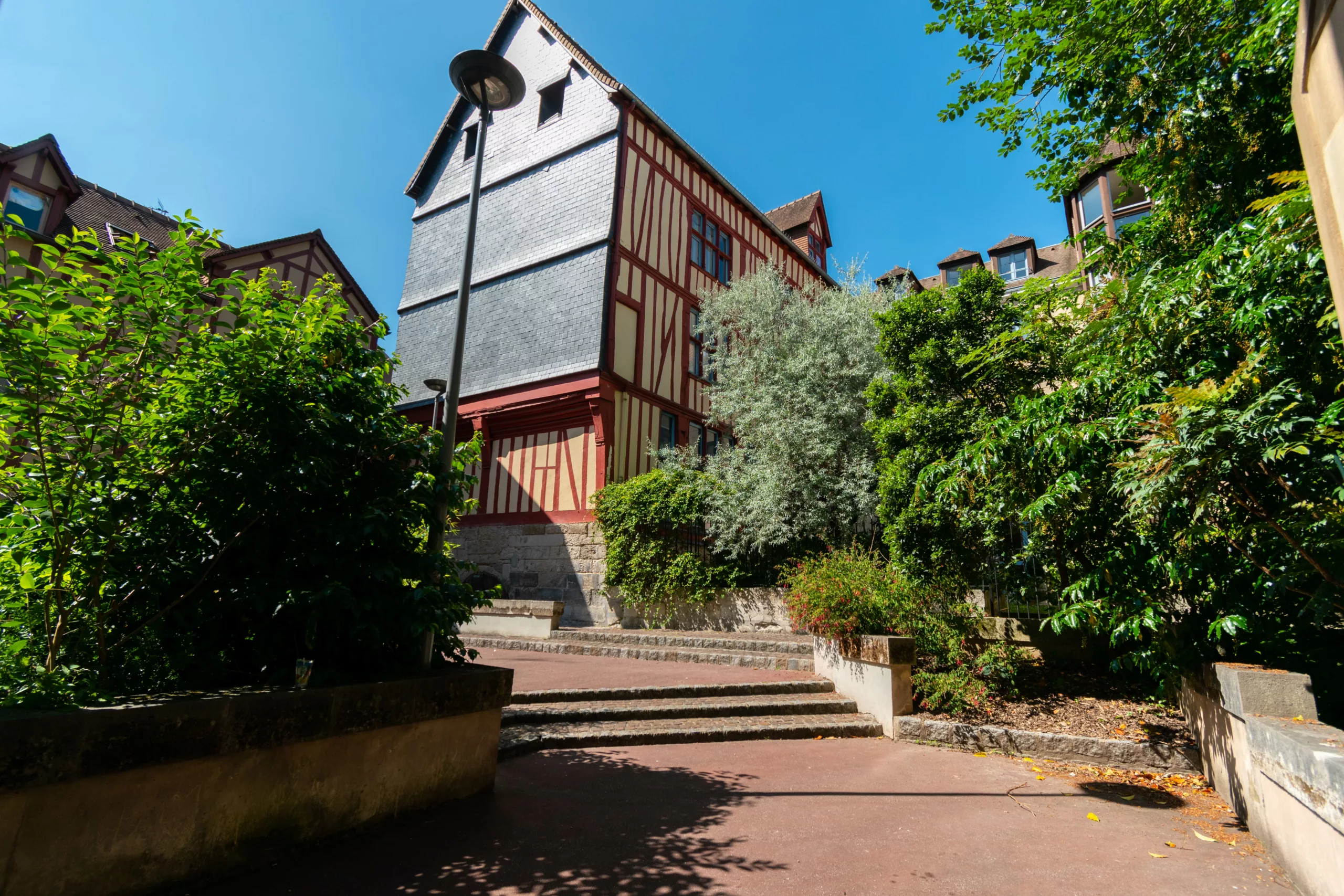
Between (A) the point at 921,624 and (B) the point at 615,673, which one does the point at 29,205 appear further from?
(A) the point at 921,624

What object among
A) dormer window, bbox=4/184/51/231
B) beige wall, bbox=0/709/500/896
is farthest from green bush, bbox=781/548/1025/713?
dormer window, bbox=4/184/51/231

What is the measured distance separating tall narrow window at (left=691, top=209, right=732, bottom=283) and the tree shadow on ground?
44.8 ft

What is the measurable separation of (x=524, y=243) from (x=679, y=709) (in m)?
12.2

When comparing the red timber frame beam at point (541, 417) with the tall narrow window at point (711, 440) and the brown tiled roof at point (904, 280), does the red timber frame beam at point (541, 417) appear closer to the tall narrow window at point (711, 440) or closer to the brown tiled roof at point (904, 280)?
the tall narrow window at point (711, 440)

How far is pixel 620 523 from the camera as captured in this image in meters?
12.1

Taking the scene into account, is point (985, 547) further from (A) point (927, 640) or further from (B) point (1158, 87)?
(B) point (1158, 87)

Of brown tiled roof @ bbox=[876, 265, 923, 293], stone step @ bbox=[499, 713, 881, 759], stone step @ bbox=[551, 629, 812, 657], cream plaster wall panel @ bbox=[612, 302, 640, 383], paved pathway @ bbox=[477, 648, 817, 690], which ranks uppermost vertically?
brown tiled roof @ bbox=[876, 265, 923, 293]

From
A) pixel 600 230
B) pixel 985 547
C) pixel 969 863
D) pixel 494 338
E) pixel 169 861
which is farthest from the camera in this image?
pixel 494 338

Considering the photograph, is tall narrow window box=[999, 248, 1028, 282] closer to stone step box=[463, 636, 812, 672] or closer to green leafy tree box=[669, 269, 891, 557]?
green leafy tree box=[669, 269, 891, 557]

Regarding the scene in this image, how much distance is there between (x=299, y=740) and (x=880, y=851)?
2849mm

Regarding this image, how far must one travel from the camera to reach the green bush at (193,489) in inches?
106

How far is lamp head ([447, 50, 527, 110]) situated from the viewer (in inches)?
171

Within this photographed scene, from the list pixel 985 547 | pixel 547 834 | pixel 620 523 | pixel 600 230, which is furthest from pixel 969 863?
pixel 600 230

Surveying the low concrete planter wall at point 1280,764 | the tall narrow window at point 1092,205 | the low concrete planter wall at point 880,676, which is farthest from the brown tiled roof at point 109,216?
the tall narrow window at point 1092,205
